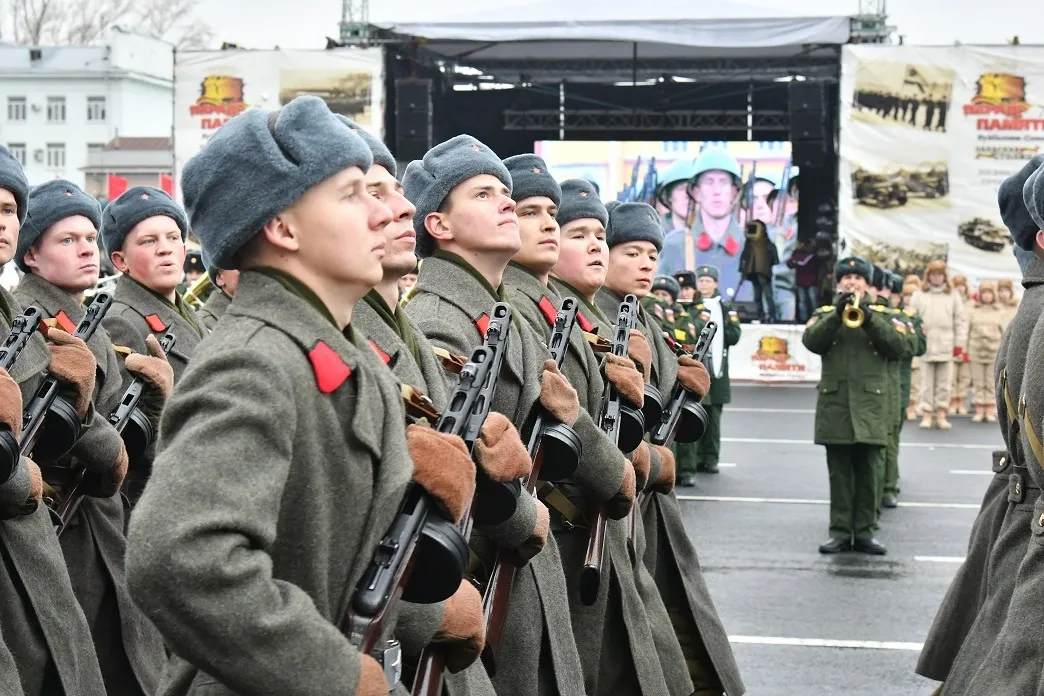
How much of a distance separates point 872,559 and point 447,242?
597 centimetres

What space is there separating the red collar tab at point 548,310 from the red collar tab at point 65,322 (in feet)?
5.66

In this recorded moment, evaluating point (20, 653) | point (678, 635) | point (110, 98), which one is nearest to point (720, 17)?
point (678, 635)

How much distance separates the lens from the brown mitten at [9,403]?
3.99 meters

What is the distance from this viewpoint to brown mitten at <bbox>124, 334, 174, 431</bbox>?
18.6 feet

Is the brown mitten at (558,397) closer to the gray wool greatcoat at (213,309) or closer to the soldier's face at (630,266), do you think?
the soldier's face at (630,266)

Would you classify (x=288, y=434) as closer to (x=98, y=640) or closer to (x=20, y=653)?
(x=20, y=653)

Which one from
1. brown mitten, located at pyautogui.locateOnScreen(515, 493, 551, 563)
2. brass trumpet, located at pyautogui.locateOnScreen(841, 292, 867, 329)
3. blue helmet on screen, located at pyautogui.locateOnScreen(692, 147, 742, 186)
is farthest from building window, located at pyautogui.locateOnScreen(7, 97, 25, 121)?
brown mitten, located at pyautogui.locateOnScreen(515, 493, 551, 563)

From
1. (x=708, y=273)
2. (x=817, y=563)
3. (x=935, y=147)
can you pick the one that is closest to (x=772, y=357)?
(x=935, y=147)

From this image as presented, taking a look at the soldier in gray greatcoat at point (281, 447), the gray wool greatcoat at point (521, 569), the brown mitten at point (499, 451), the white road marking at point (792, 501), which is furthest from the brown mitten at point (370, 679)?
the white road marking at point (792, 501)

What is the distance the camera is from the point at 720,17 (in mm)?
19469

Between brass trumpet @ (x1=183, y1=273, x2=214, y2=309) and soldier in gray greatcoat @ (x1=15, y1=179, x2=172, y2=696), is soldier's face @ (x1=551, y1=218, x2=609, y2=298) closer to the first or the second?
soldier in gray greatcoat @ (x1=15, y1=179, x2=172, y2=696)

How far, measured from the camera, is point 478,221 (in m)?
4.62

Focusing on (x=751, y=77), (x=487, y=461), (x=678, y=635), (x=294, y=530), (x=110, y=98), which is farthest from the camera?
(x=110, y=98)

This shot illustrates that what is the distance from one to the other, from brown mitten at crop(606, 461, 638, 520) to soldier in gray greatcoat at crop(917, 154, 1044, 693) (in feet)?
3.97
